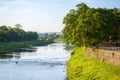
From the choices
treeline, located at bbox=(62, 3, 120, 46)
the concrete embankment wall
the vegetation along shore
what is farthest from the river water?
treeline, located at bbox=(62, 3, 120, 46)

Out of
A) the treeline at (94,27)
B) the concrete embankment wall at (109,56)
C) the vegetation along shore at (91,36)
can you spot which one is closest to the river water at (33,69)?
the vegetation along shore at (91,36)

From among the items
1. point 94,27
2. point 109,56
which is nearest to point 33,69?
point 94,27

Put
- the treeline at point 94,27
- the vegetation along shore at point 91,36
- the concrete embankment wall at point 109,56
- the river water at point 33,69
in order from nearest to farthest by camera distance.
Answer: the concrete embankment wall at point 109,56, the vegetation along shore at point 91,36, the river water at point 33,69, the treeline at point 94,27

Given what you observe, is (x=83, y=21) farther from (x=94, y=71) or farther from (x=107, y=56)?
(x=94, y=71)

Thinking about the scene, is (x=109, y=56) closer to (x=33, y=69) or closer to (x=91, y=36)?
(x=91, y=36)

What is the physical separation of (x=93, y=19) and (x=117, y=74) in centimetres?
3571

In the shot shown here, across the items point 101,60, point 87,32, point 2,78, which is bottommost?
point 2,78

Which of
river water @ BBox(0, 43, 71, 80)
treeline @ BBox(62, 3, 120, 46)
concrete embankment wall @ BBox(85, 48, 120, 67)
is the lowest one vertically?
river water @ BBox(0, 43, 71, 80)

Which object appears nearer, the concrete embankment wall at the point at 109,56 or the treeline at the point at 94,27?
the concrete embankment wall at the point at 109,56

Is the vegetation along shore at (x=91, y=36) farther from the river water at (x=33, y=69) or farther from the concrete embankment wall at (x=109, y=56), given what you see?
the river water at (x=33, y=69)

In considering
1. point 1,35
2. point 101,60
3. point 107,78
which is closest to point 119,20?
point 101,60

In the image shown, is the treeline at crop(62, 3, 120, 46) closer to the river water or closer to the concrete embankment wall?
the river water

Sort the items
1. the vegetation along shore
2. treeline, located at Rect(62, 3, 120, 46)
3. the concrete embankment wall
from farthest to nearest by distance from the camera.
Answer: treeline, located at Rect(62, 3, 120, 46) < the vegetation along shore < the concrete embankment wall

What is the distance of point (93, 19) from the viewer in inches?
2566
